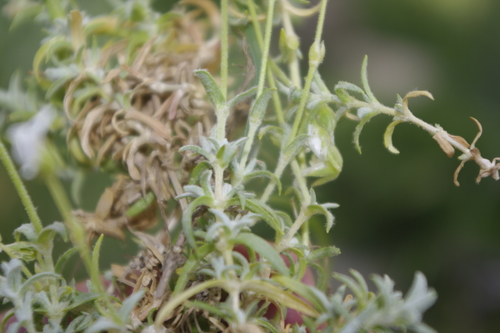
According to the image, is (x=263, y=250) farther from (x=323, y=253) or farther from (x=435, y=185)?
(x=435, y=185)

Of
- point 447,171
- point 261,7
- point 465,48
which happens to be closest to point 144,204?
point 261,7

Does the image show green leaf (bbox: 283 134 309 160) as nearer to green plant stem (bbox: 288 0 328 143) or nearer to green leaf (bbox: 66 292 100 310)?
green plant stem (bbox: 288 0 328 143)

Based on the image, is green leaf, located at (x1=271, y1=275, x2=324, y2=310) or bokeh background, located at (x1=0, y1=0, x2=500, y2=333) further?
bokeh background, located at (x1=0, y1=0, x2=500, y2=333)

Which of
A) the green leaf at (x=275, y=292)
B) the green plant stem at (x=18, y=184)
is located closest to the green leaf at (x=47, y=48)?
the green plant stem at (x=18, y=184)

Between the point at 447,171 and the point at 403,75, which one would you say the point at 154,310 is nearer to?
the point at 447,171

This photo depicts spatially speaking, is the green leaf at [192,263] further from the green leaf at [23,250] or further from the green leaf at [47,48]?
the green leaf at [47,48]

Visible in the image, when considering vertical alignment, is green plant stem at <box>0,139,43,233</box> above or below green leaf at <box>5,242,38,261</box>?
above

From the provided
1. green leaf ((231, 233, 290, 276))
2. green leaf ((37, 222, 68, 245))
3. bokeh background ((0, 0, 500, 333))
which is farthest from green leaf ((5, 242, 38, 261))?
bokeh background ((0, 0, 500, 333))
